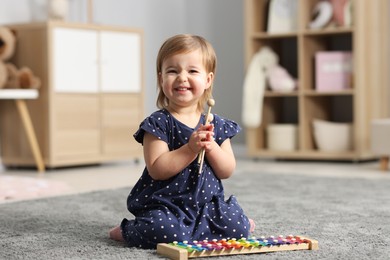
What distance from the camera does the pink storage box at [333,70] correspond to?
422 cm

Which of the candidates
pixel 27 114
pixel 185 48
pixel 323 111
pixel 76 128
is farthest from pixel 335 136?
pixel 185 48

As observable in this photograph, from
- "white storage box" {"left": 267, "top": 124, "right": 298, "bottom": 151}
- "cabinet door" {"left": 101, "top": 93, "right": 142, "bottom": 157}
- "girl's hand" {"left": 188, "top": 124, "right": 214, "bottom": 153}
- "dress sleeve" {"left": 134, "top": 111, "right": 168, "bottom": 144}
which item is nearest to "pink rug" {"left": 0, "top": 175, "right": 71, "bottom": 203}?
"cabinet door" {"left": 101, "top": 93, "right": 142, "bottom": 157}

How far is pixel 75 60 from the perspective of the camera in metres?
3.94

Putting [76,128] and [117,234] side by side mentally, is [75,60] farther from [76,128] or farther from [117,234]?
[117,234]

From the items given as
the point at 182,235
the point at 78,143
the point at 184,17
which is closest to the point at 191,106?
the point at 182,235

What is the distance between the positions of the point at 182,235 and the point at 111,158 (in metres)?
2.48

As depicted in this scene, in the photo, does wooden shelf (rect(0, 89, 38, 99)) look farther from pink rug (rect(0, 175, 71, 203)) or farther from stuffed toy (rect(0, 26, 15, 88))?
pink rug (rect(0, 175, 71, 203))

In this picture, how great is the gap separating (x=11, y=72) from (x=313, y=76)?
1.73m

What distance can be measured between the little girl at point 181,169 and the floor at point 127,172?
1.20m

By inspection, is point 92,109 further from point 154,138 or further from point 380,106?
point 154,138

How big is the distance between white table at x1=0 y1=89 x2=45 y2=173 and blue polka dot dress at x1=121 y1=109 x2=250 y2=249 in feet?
6.73

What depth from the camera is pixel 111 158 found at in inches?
162

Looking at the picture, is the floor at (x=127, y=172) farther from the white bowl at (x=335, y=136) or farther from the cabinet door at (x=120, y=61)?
the cabinet door at (x=120, y=61)

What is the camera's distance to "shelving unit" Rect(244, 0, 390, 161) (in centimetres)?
412
